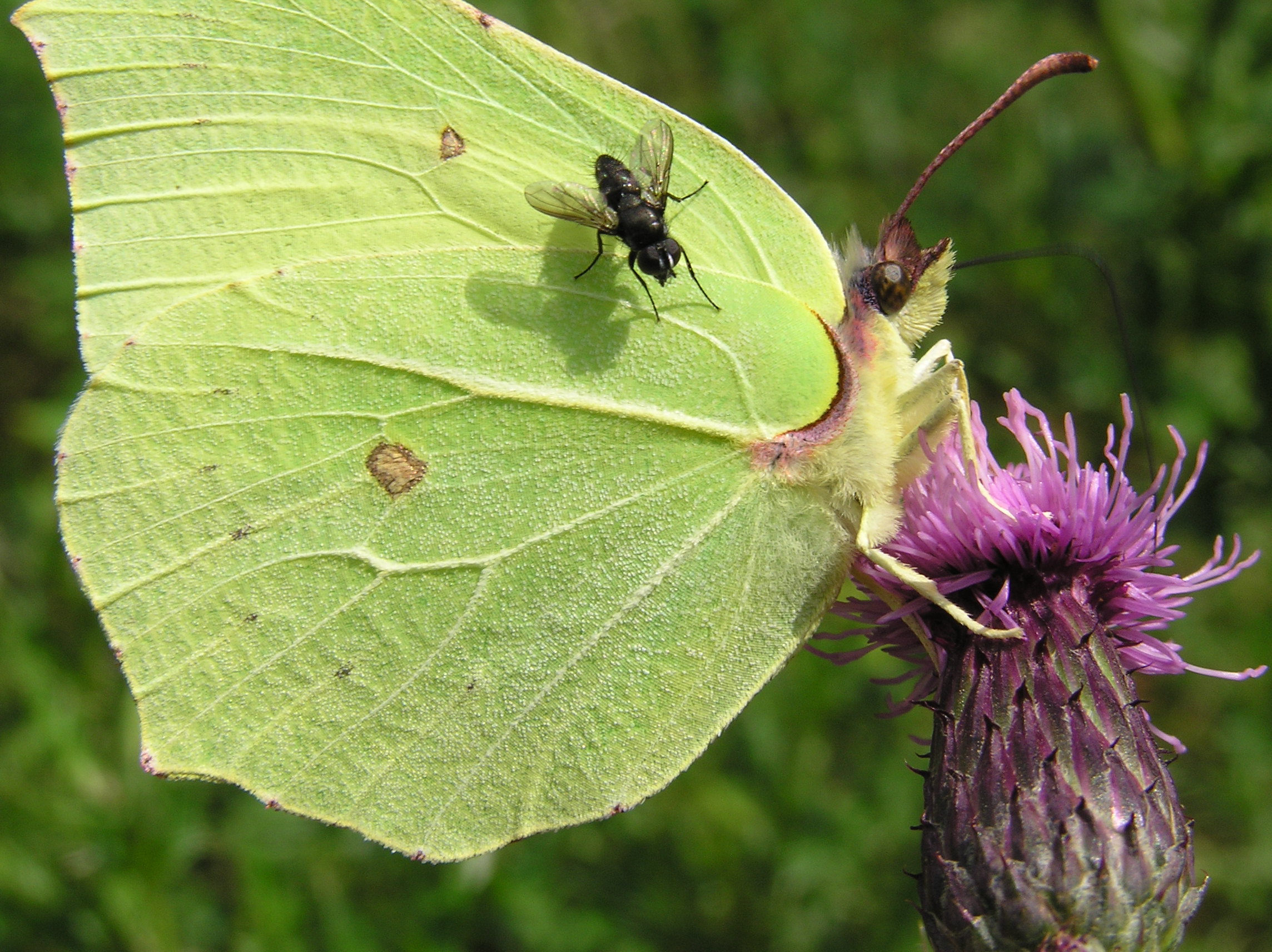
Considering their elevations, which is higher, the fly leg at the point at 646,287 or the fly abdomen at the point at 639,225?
the fly abdomen at the point at 639,225

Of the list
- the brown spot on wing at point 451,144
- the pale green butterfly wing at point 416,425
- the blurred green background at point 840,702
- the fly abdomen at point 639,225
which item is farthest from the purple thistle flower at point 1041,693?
the blurred green background at point 840,702

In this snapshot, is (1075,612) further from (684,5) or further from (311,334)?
(684,5)

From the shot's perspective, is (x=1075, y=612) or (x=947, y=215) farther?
(x=947, y=215)

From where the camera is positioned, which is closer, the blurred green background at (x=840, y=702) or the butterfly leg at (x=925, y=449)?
the butterfly leg at (x=925, y=449)

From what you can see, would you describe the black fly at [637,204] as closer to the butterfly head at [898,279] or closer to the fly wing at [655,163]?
the fly wing at [655,163]

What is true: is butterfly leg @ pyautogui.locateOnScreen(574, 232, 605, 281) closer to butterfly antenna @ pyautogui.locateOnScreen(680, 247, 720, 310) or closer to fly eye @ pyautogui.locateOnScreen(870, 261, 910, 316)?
butterfly antenna @ pyautogui.locateOnScreen(680, 247, 720, 310)

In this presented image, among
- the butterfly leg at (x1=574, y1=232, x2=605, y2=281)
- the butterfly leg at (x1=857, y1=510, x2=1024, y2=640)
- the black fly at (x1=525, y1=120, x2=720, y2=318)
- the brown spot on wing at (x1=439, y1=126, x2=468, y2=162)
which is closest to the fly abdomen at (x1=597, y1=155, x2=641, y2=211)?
the black fly at (x1=525, y1=120, x2=720, y2=318)

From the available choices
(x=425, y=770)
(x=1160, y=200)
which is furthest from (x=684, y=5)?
(x=425, y=770)
